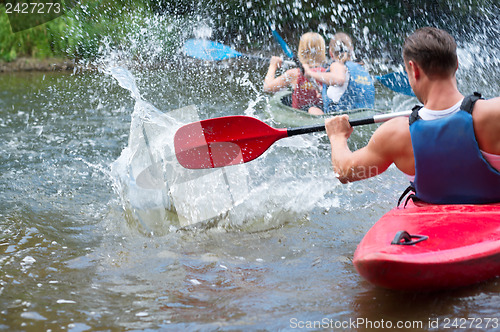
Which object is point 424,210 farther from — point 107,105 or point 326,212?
point 107,105

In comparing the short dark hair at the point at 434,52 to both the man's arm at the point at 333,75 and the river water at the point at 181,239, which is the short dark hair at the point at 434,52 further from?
the man's arm at the point at 333,75

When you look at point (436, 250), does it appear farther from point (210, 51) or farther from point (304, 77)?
point (210, 51)

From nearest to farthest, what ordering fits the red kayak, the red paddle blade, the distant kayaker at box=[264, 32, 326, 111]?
the red kayak, the red paddle blade, the distant kayaker at box=[264, 32, 326, 111]

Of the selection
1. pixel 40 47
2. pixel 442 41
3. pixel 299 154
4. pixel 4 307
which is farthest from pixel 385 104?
pixel 40 47

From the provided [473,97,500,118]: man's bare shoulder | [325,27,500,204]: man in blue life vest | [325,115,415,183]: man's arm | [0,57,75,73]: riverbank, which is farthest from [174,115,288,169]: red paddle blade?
[0,57,75,73]: riverbank

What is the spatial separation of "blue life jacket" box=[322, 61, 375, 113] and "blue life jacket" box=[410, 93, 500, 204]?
2.91 meters

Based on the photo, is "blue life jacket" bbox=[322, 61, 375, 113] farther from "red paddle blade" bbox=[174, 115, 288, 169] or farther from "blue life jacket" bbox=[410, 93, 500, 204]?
"blue life jacket" bbox=[410, 93, 500, 204]

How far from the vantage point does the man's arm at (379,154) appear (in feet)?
7.34

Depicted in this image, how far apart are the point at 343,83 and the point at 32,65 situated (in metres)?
7.81

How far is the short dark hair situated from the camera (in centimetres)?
214

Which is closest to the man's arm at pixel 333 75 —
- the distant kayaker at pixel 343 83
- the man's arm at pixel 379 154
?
the distant kayaker at pixel 343 83

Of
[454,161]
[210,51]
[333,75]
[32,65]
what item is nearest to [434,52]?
[454,161]

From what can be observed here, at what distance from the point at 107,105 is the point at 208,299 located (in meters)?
5.76

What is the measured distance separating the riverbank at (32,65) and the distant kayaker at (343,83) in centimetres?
702
